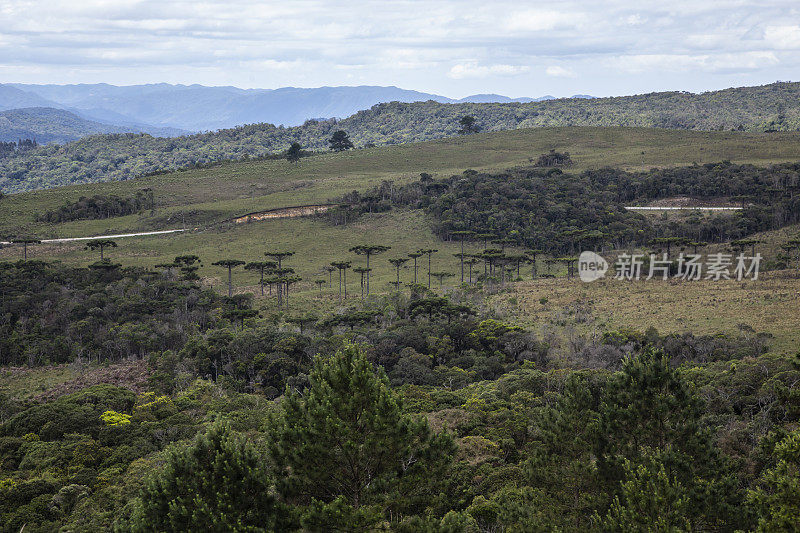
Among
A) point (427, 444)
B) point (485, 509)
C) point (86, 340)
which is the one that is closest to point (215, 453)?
point (427, 444)

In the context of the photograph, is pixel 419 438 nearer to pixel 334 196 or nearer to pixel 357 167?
pixel 334 196

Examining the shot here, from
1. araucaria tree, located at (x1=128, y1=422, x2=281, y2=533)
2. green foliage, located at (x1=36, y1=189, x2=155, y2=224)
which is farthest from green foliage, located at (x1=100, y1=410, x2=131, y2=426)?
green foliage, located at (x1=36, y1=189, x2=155, y2=224)

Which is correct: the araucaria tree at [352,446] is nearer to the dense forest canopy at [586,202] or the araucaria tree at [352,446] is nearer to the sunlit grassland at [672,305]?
the sunlit grassland at [672,305]

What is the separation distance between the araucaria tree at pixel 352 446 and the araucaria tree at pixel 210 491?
1.02 m

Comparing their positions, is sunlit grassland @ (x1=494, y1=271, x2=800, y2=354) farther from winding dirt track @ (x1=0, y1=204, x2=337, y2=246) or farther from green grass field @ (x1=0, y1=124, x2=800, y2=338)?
winding dirt track @ (x1=0, y1=204, x2=337, y2=246)

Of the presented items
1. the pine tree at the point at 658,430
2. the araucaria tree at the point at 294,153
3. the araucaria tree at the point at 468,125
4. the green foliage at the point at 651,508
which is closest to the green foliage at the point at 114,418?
the pine tree at the point at 658,430

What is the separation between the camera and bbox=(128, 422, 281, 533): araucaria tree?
1310 cm

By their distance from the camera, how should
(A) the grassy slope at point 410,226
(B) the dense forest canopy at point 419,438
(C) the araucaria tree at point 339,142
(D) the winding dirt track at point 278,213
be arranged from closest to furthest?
(B) the dense forest canopy at point 419,438
(A) the grassy slope at point 410,226
(D) the winding dirt track at point 278,213
(C) the araucaria tree at point 339,142

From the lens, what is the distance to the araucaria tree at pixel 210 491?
13102 millimetres

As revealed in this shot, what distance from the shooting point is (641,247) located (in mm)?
77062

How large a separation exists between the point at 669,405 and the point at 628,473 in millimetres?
2895

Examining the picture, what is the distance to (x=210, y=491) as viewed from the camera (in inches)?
535

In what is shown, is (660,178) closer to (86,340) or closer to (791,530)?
(86,340)

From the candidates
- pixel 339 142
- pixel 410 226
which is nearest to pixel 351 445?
pixel 410 226
